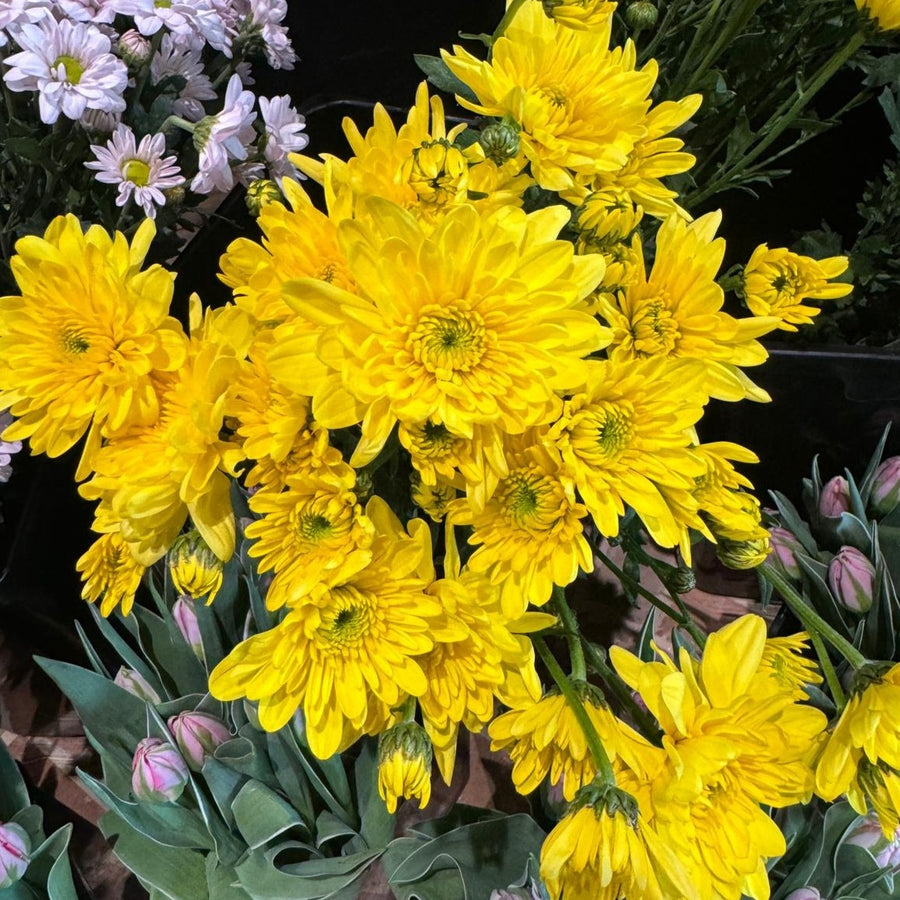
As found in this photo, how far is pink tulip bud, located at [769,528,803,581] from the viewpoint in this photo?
613 millimetres

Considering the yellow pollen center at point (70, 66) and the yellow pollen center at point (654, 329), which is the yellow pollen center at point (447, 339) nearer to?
the yellow pollen center at point (654, 329)

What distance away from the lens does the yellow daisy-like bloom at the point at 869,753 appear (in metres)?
0.38

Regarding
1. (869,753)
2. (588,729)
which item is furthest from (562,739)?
(869,753)

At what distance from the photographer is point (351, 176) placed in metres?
0.35

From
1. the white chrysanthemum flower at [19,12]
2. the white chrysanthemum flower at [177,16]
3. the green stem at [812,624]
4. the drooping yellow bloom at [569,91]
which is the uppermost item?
the drooping yellow bloom at [569,91]

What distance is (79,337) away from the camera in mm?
359

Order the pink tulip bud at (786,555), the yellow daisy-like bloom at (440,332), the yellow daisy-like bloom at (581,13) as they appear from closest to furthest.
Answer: the yellow daisy-like bloom at (440,332) → the yellow daisy-like bloom at (581,13) → the pink tulip bud at (786,555)

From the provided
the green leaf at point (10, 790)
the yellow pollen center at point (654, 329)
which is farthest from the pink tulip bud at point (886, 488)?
the green leaf at point (10, 790)

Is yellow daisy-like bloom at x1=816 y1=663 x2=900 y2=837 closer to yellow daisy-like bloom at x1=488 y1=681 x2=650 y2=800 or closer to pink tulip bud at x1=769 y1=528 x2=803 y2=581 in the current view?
yellow daisy-like bloom at x1=488 y1=681 x2=650 y2=800

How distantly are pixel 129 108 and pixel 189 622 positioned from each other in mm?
401

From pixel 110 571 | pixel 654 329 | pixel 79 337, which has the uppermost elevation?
pixel 654 329

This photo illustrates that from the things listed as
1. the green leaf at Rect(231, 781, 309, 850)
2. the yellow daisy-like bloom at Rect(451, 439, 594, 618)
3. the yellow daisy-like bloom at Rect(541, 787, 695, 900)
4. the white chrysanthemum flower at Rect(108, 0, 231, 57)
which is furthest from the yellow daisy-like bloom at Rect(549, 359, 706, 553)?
the white chrysanthemum flower at Rect(108, 0, 231, 57)

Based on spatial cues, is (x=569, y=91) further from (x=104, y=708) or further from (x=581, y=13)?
(x=104, y=708)

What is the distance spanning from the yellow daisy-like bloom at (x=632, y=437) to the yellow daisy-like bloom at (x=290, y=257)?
0.11m
